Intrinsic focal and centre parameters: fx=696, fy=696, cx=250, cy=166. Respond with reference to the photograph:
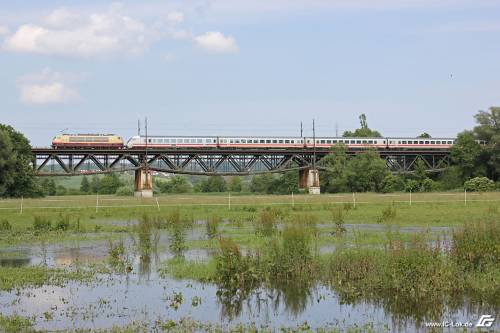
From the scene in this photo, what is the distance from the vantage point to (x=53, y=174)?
92.3 m

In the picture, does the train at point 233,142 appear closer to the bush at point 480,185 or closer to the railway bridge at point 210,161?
the railway bridge at point 210,161

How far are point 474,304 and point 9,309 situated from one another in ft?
35.1

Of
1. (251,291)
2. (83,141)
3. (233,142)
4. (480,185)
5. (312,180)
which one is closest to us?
(251,291)

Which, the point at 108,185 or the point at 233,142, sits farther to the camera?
the point at 108,185

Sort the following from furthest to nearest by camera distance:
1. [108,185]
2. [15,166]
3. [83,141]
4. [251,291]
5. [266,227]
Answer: [108,185]
[83,141]
[15,166]
[266,227]
[251,291]

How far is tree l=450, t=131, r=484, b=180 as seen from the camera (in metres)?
107

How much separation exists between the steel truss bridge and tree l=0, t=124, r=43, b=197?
3946mm

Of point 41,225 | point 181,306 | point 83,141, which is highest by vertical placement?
point 83,141

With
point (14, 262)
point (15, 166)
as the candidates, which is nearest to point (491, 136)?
point (15, 166)

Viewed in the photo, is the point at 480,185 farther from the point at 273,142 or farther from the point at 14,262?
the point at 14,262

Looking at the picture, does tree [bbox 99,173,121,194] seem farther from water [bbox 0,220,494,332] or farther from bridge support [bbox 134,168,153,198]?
water [bbox 0,220,494,332]

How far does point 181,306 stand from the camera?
1666 centimetres

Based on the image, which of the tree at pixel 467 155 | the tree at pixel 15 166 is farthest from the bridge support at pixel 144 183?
the tree at pixel 467 155

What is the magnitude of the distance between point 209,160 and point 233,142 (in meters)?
4.72
